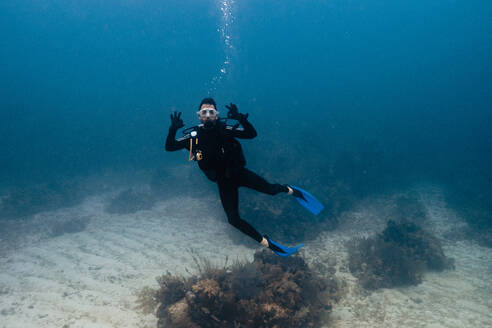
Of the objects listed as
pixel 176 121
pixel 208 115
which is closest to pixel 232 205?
pixel 208 115

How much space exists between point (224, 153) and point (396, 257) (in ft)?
21.4

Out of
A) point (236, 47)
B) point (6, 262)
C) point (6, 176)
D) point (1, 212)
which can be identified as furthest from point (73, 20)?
point (6, 262)

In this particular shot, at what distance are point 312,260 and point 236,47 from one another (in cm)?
19631

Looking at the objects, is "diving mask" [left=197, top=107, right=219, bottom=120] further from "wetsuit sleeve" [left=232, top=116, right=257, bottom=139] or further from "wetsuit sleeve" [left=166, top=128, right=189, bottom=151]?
"wetsuit sleeve" [left=166, top=128, right=189, bottom=151]

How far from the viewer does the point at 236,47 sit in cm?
18062

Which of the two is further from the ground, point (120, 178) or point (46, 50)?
point (46, 50)

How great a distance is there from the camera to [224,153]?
4.02 metres

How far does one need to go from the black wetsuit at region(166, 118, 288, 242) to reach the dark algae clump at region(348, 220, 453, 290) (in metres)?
4.59

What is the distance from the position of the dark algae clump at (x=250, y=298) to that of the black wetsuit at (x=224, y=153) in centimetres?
121

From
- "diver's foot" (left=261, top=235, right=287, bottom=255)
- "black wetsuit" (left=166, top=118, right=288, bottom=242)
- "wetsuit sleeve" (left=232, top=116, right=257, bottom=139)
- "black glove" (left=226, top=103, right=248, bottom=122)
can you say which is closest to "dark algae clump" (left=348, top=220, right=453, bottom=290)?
"diver's foot" (left=261, top=235, right=287, bottom=255)

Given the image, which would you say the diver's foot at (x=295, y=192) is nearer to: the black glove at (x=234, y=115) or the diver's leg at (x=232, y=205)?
the diver's leg at (x=232, y=205)

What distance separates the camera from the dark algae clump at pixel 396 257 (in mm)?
6742

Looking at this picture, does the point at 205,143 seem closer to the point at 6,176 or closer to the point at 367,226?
the point at 367,226

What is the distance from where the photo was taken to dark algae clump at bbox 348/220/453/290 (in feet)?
22.1
